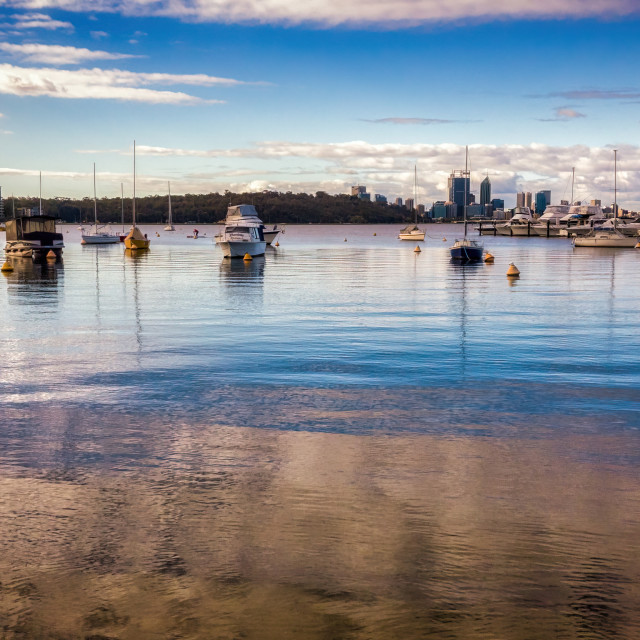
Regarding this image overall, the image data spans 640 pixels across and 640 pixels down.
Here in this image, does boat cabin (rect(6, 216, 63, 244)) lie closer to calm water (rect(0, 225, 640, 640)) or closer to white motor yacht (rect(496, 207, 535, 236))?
calm water (rect(0, 225, 640, 640))

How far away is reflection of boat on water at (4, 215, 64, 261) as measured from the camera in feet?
219

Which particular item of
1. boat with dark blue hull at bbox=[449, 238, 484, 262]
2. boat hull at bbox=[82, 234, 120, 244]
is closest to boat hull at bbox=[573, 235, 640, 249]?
boat with dark blue hull at bbox=[449, 238, 484, 262]

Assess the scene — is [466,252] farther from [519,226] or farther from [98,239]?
[519,226]

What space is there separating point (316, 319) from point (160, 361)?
879 cm

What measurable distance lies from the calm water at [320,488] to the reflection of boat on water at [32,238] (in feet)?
168

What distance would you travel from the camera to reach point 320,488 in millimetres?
8289

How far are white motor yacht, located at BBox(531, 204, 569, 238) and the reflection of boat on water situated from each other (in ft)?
383

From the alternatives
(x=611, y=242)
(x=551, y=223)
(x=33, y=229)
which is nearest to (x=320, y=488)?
(x=33, y=229)

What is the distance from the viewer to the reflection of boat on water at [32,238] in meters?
66.8

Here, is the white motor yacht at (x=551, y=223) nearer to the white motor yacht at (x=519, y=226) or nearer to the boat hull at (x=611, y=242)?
the white motor yacht at (x=519, y=226)

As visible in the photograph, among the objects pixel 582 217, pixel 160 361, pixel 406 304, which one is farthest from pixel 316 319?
pixel 582 217

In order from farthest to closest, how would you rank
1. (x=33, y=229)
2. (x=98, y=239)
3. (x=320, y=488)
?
(x=98, y=239) → (x=33, y=229) → (x=320, y=488)

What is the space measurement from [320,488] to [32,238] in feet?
212

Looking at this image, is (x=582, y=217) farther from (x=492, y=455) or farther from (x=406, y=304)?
(x=492, y=455)
